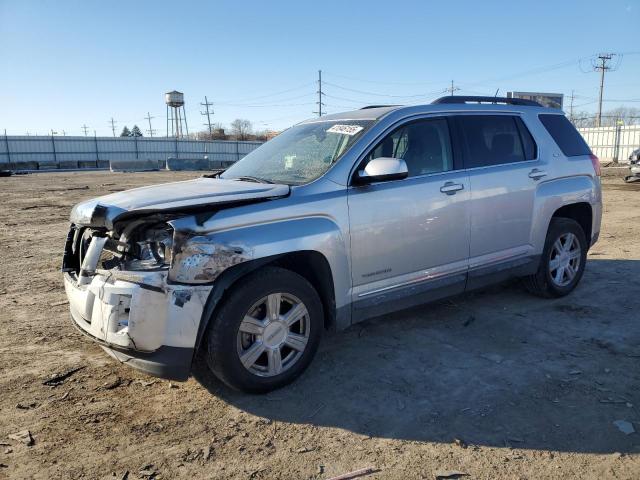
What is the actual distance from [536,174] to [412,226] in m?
1.76

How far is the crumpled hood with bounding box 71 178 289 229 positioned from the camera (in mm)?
3139

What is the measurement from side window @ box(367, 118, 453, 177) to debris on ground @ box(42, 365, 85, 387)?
109 inches

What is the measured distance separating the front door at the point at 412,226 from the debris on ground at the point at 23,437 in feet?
7.29

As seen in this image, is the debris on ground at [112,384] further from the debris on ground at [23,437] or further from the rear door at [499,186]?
the rear door at [499,186]

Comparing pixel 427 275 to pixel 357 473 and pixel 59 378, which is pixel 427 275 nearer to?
pixel 357 473

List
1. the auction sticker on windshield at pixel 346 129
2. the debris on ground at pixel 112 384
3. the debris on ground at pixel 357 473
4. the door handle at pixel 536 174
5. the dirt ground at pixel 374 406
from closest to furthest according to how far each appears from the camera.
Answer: the debris on ground at pixel 357 473 → the dirt ground at pixel 374 406 → the debris on ground at pixel 112 384 → the auction sticker on windshield at pixel 346 129 → the door handle at pixel 536 174

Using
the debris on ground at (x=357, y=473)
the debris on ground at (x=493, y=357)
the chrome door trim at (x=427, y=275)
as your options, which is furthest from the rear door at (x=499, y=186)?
the debris on ground at (x=357, y=473)

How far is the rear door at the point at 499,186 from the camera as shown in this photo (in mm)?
4484

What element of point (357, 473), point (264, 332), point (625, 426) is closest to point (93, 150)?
point (264, 332)

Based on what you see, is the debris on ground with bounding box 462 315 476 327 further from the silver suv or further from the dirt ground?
the silver suv

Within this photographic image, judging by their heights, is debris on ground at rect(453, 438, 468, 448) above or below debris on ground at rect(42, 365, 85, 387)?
below

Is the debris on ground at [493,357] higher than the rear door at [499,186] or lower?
lower

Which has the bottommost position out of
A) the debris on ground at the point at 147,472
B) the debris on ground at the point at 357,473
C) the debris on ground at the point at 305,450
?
the debris on ground at the point at 357,473

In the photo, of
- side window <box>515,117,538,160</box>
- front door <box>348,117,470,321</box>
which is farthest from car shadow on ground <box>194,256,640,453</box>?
side window <box>515,117,538,160</box>
